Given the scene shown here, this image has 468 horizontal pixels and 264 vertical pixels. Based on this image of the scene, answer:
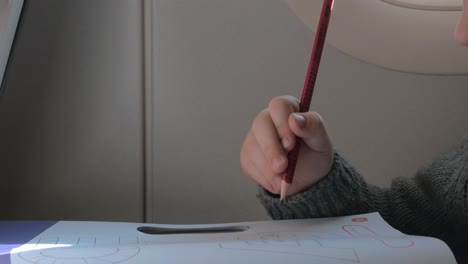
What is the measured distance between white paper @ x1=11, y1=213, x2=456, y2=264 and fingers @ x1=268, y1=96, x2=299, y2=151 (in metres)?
0.08

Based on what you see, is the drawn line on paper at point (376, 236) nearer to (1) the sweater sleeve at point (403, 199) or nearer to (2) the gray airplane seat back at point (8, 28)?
(1) the sweater sleeve at point (403, 199)

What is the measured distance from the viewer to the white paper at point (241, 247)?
12.1 inches

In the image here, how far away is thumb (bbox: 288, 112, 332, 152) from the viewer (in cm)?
43

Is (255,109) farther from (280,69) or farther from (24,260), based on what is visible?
(24,260)

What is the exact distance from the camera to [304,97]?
0.44 m

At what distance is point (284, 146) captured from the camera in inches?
17.7

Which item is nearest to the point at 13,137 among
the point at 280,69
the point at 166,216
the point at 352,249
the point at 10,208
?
the point at 10,208

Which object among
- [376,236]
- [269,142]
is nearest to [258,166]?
[269,142]

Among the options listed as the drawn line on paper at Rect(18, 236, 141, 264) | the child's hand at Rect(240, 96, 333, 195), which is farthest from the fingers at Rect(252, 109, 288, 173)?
the drawn line on paper at Rect(18, 236, 141, 264)

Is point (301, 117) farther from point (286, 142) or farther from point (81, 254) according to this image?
point (81, 254)

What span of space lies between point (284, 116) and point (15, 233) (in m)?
0.22

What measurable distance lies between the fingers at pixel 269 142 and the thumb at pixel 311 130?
0.8 inches

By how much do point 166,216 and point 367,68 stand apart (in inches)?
10.7

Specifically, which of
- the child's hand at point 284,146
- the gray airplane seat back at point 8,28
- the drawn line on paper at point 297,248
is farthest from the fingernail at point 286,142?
the gray airplane seat back at point 8,28
